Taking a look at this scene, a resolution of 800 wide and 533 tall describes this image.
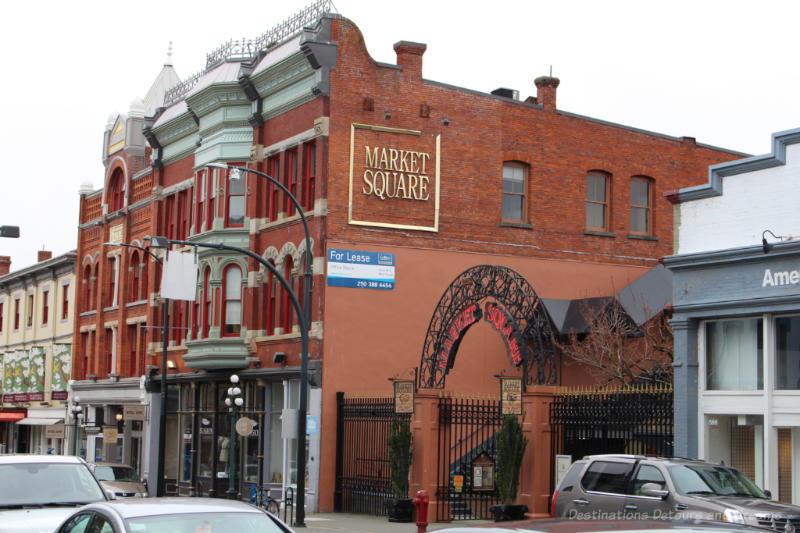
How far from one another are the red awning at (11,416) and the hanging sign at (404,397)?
3765cm

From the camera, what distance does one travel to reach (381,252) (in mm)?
32656

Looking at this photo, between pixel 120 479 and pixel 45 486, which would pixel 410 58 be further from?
pixel 45 486

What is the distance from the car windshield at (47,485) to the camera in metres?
13.5

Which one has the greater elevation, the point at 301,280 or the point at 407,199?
the point at 407,199

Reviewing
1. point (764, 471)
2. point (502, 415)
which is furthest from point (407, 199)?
point (764, 471)

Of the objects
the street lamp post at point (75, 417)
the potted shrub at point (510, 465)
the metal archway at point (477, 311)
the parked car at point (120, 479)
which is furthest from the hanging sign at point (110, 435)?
the potted shrub at point (510, 465)

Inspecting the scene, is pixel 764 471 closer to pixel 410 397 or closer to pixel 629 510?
pixel 629 510

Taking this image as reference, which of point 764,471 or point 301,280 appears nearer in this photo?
point 764,471

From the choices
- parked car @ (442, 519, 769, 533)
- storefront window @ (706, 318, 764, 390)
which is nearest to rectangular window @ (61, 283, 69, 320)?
storefront window @ (706, 318, 764, 390)

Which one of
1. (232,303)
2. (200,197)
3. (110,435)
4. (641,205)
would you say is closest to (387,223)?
(232,303)

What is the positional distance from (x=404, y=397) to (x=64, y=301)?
1275 inches

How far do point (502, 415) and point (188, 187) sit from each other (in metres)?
20.2

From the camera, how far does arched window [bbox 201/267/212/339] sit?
124 ft

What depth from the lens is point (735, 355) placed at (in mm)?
20406
